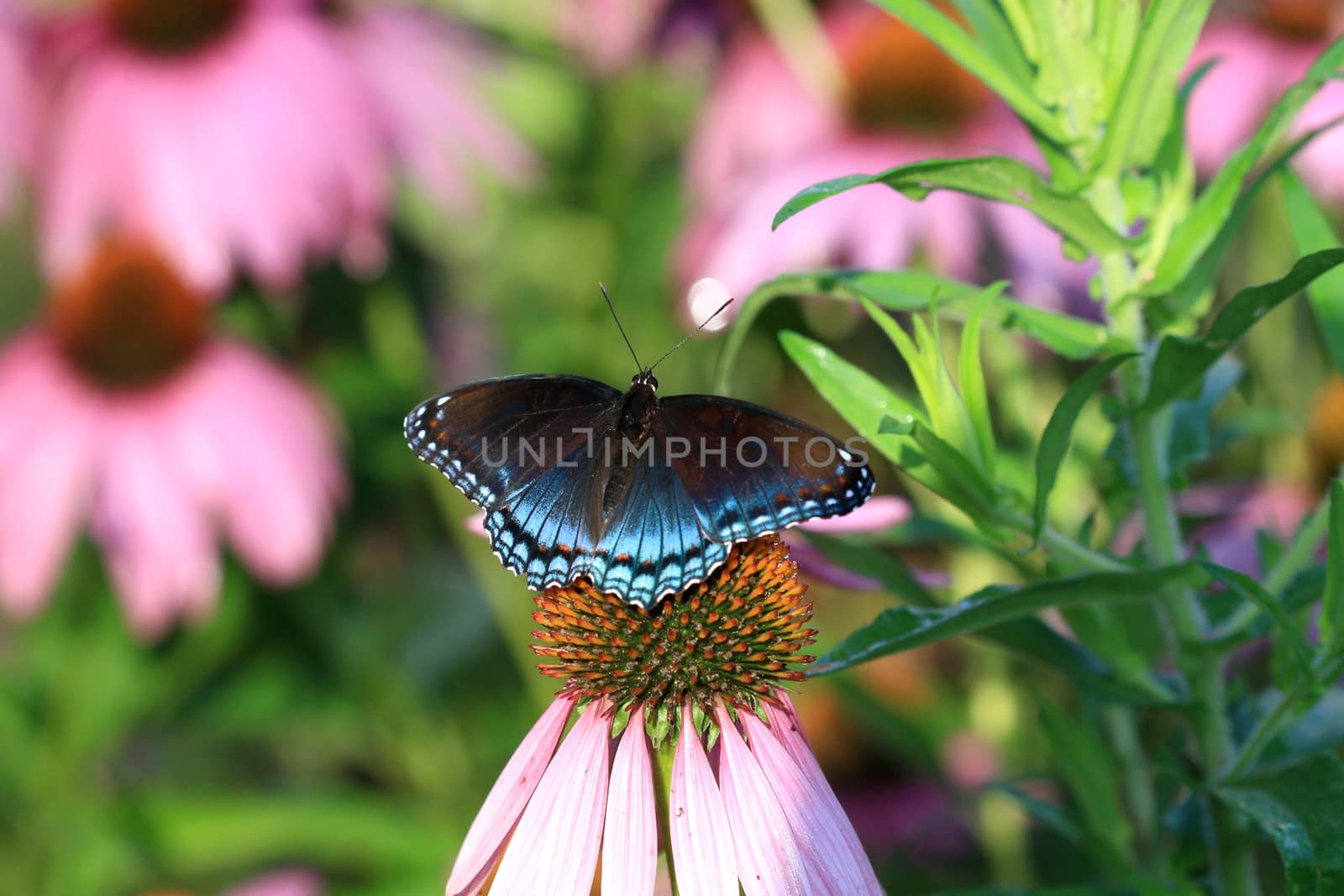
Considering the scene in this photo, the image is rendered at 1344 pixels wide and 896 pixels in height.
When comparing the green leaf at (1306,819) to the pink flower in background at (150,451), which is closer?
the green leaf at (1306,819)

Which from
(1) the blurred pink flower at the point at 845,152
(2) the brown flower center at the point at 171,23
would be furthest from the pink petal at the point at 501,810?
(2) the brown flower center at the point at 171,23

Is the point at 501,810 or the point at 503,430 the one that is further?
the point at 503,430

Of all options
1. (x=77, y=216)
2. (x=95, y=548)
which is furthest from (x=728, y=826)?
(x=95, y=548)

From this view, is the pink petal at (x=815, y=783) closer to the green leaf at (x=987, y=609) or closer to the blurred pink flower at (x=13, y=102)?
the green leaf at (x=987, y=609)

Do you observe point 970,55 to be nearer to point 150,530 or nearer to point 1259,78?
point 1259,78

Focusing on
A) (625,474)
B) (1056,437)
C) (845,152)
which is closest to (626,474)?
A: (625,474)

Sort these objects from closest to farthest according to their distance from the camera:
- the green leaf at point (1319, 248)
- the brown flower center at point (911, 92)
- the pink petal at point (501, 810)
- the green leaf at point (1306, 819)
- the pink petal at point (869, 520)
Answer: the green leaf at point (1306, 819) < the pink petal at point (501, 810) < the green leaf at point (1319, 248) < the pink petal at point (869, 520) < the brown flower center at point (911, 92)
